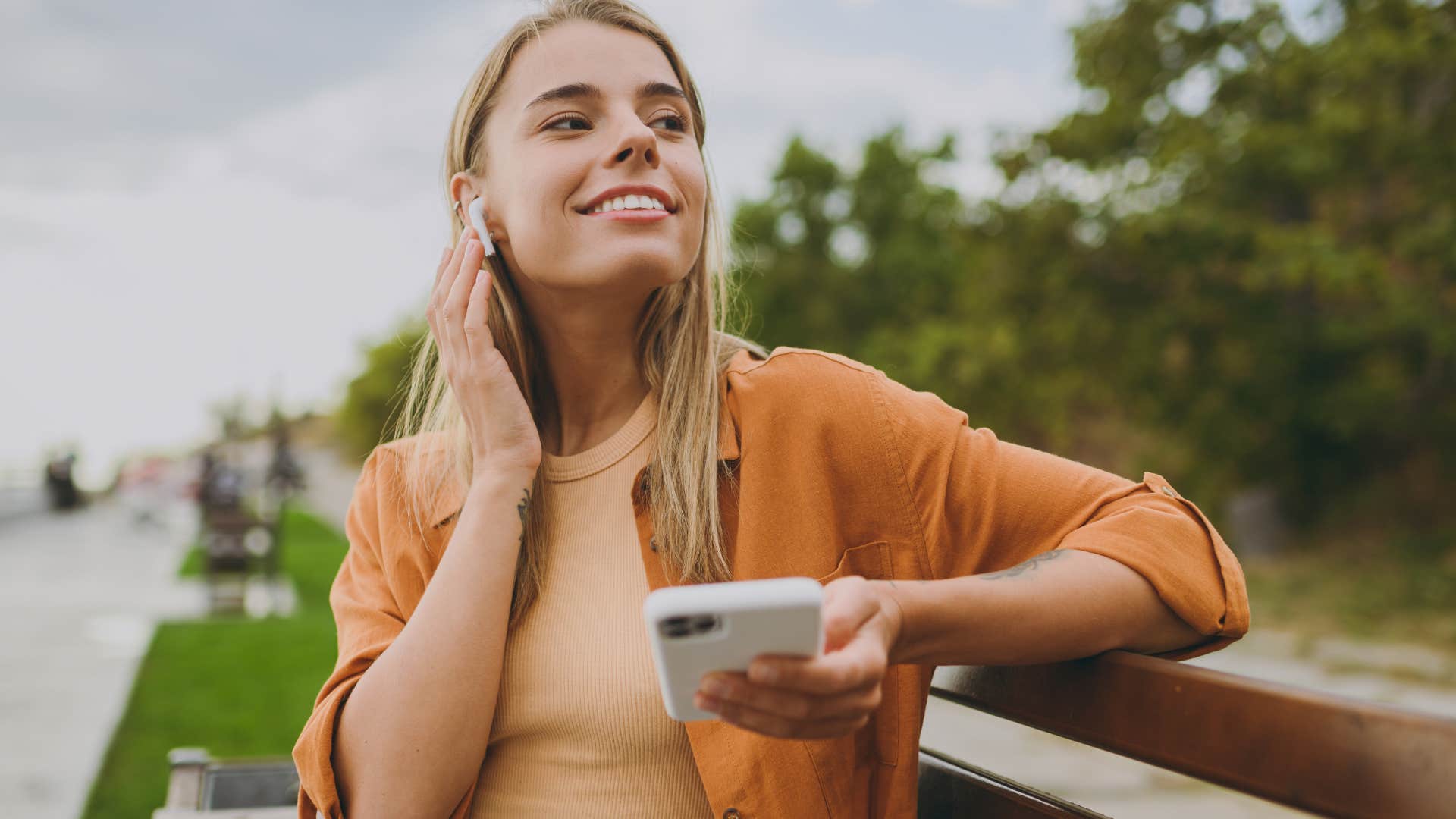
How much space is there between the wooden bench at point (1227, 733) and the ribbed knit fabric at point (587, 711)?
482 mm

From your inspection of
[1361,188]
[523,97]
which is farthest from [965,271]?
Answer: [523,97]

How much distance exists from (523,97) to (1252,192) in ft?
41.2

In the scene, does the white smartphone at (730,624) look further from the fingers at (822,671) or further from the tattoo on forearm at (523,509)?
the tattoo on forearm at (523,509)

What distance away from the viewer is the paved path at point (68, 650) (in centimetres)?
563

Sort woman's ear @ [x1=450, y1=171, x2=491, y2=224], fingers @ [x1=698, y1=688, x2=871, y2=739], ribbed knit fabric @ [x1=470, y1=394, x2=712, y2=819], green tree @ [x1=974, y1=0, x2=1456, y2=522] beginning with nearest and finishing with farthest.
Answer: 1. fingers @ [x1=698, y1=688, x2=871, y2=739]
2. ribbed knit fabric @ [x1=470, y1=394, x2=712, y2=819]
3. woman's ear @ [x1=450, y1=171, x2=491, y2=224]
4. green tree @ [x1=974, y1=0, x2=1456, y2=522]

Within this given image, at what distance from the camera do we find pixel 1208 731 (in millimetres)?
1331

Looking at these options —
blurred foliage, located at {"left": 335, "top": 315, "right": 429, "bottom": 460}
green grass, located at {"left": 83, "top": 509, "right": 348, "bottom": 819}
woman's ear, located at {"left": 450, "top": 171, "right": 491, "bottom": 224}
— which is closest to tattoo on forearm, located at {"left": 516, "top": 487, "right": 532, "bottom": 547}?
woman's ear, located at {"left": 450, "top": 171, "right": 491, "bottom": 224}

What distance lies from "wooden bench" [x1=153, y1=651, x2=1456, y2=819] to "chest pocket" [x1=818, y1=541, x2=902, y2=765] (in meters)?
0.12

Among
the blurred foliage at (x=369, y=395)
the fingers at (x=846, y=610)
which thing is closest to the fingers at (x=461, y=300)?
the fingers at (x=846, y=610)

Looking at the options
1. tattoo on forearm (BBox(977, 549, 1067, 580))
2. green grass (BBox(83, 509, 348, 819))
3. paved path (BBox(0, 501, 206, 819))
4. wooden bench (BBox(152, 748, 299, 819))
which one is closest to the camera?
tattoo on forearm (BBox(977, 549, 1067, 580))

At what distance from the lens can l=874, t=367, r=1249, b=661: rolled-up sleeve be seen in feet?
5.07

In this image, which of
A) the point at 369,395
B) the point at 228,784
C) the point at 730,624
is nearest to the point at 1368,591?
the point at 228,784

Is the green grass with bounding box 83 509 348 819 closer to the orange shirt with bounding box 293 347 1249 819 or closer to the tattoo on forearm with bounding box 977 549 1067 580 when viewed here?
the orange shirt with bounding box 293 347 1249 819

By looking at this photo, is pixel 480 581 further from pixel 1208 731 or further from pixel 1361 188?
pixel 1361 188
